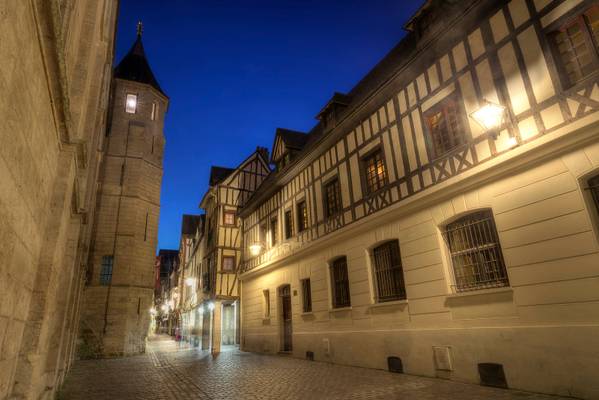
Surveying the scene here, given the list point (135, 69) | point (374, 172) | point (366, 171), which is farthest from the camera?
point (135, 69)

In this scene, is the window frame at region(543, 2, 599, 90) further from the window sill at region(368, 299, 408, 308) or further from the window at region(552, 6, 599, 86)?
the window sill at region(368, 299, 408, 308)

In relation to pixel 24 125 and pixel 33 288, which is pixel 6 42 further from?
pixel 33 288

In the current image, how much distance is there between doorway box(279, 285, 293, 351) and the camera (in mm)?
13562

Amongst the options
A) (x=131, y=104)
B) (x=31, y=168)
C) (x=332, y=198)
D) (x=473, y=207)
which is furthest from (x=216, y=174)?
(x=31, y=168)

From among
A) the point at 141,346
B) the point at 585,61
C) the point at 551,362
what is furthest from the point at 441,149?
the point at 141,346

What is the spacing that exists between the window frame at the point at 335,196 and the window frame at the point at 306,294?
274 centimetres

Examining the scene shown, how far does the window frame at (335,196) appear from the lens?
1067 centimetres

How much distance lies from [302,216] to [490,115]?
26.6 ft

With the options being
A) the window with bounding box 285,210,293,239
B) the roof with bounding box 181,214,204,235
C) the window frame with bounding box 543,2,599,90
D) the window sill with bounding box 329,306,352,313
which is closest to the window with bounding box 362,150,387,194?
the window sill with bounding box 329,306,352,313

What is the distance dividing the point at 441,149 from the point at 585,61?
280 centimetres

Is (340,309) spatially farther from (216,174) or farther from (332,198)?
(216,174)

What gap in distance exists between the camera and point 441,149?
7559mm

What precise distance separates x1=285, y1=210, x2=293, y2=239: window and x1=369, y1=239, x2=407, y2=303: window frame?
17.2 feet

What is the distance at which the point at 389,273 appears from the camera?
859cm
